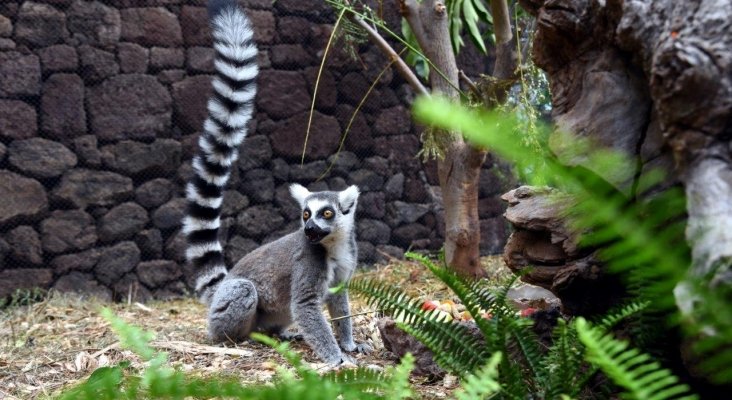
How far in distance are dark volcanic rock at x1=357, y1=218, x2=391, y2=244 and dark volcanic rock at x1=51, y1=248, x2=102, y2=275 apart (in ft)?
8.36

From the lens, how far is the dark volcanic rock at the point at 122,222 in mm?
6328

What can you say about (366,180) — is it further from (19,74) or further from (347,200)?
(19,74)

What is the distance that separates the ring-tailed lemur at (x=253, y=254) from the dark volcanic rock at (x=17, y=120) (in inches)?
85.6

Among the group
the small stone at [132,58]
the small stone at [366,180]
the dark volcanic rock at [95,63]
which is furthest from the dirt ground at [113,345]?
the small stone at [132,58]

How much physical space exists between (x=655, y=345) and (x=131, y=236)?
17.9 ft

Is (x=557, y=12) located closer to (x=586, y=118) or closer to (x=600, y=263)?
(x=586, y=118)

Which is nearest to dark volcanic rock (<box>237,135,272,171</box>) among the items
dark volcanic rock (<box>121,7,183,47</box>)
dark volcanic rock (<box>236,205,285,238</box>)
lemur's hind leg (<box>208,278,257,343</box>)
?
dark volcanic rock (<box>236,205,285,238</box>)

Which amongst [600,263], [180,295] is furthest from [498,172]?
[600,263]

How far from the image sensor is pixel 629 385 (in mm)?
1060

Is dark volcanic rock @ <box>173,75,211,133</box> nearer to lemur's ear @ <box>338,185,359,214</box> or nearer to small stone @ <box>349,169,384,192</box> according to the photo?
small stone @ <box>349,169,384,192</box>

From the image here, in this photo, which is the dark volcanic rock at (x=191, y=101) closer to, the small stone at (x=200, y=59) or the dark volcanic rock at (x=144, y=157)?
the small stone at (x=200, y=59)

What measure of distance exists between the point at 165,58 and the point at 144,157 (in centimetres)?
93

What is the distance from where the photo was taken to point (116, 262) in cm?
637

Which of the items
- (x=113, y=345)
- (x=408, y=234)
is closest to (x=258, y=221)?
(x=408, y=234)
